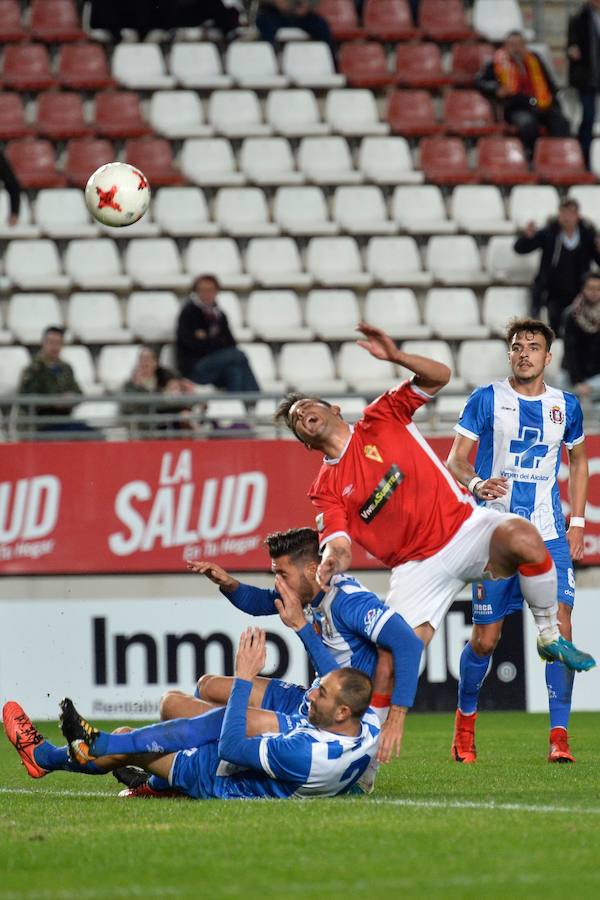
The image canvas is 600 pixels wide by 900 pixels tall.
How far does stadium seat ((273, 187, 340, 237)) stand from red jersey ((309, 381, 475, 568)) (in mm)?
9278

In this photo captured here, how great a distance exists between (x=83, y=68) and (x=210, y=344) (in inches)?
201

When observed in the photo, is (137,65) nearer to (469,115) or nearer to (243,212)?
(243,212)

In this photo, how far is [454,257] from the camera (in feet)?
55.2

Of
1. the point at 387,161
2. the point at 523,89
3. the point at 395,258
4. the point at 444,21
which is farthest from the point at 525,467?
the point at 444,21

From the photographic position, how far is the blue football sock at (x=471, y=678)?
890cm

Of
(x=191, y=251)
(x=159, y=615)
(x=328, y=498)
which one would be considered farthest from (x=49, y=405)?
(x=328, y=498)

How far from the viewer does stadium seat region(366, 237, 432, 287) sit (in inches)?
651

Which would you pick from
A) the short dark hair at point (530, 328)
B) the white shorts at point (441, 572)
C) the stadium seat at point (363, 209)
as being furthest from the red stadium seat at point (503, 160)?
the white shorts at point (441, 572)

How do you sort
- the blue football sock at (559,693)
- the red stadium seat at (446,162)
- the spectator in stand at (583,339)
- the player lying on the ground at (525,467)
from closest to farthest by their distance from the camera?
1. the player lying on the ground at (525,467)
2. the blue football sock at (559,693)
3. the spectator in stand at (583,339)
4. the red stadium seat at (446,162)

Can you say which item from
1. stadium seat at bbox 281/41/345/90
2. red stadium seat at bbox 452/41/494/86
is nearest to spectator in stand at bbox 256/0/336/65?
stadium seat at bbox 281/41/345/90

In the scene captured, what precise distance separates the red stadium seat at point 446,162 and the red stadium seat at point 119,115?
9.87ft

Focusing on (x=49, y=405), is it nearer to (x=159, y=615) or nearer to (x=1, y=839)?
(x=159, y=615)

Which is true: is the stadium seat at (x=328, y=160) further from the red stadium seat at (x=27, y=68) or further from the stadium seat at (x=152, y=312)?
the red stadium seat at (x=27, y=68)

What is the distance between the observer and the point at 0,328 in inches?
623
